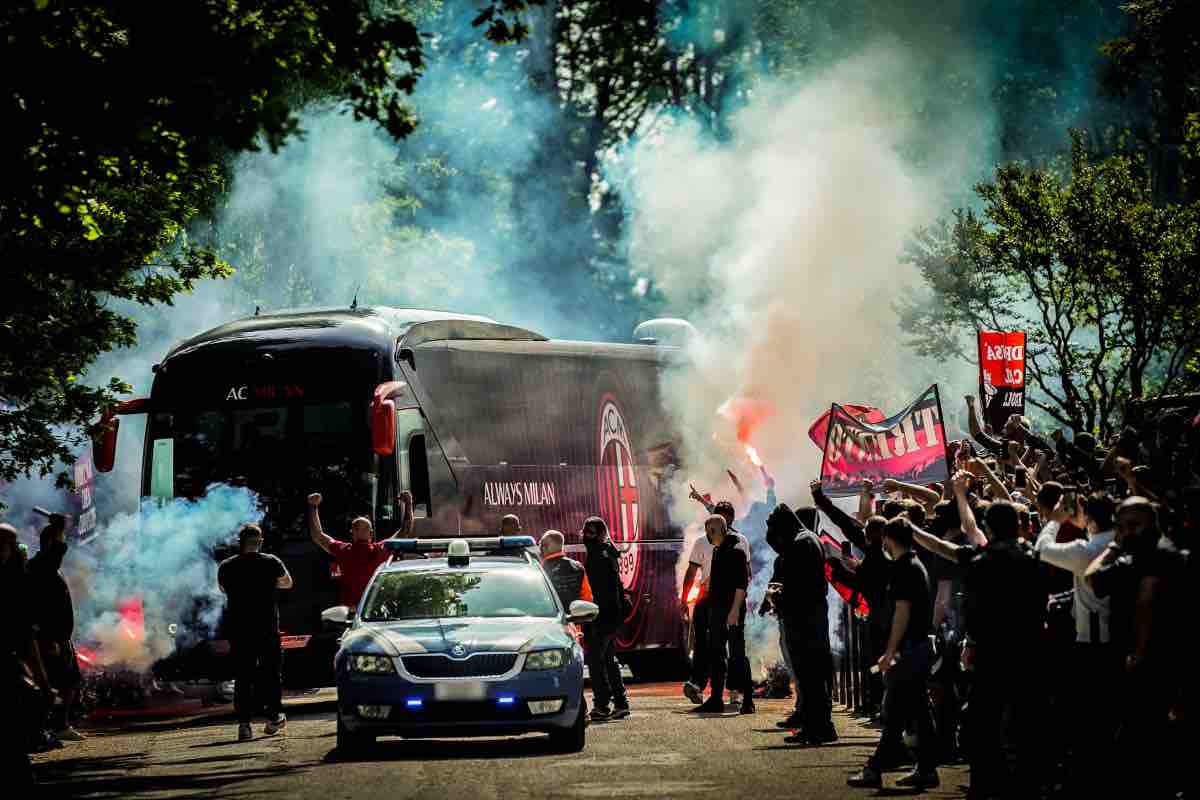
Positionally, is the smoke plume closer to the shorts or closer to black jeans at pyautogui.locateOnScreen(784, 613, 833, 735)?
the shorts

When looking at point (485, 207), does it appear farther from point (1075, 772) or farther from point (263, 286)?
point (1075, 772)

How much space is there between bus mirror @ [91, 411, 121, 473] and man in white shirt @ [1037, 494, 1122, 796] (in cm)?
1116

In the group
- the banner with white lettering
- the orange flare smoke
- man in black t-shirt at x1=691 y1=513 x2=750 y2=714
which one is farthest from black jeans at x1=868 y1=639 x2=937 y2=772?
the orange flare smoke

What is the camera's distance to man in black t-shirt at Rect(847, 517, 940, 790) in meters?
12.2

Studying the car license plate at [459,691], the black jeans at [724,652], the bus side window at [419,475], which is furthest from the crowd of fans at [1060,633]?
the bus side window at [419,475]

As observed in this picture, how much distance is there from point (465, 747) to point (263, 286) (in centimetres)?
2558

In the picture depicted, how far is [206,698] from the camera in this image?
76.8 ft

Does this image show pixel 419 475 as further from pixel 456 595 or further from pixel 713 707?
pixel 456 595

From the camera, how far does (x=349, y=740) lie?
14.3 metres

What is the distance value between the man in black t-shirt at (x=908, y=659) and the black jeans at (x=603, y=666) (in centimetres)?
563

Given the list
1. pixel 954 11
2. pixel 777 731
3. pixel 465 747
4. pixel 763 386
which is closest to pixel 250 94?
pixel 465 747

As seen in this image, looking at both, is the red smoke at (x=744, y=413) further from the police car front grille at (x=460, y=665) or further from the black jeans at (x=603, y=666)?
the police car front grille at (x=460, y=665)

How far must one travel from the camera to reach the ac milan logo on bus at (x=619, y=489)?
78.6 ft

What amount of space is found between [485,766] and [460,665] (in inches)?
29.9
